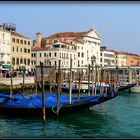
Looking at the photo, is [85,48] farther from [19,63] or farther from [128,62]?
[128,62]

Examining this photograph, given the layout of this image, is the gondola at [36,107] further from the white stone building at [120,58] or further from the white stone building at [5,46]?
the white stone building at [120,58]

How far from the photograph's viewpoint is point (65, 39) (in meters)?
41.5

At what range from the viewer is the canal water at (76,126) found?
326 inches

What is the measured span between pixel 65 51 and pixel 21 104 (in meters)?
27.1

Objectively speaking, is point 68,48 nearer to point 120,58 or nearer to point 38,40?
point 38,40

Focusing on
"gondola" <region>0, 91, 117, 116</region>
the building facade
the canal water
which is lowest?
the canal water

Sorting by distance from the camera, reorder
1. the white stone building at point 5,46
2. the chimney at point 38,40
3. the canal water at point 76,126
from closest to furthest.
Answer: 1. the canal water at point 76,126
2. the white stone building at point 5,46
3. the chimney at point 38,40

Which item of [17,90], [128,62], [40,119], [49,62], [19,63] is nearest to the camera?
[40,119]

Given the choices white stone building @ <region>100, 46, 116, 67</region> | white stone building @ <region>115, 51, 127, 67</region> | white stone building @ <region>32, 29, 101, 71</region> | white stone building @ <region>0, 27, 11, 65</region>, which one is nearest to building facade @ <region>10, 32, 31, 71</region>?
white stone building @ <region>0, 27, 11, 65</region>

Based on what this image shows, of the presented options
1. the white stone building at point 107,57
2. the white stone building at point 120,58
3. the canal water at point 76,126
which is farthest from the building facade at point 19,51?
the white stone building at point 120,58

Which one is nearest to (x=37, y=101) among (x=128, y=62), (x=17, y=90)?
(x=17, y=90)

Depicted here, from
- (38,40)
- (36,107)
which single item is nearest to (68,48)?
(38,40)

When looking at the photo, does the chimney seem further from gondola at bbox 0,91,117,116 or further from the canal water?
gondola at bbox 0,91,117,116

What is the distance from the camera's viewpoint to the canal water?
8270 millimetres
